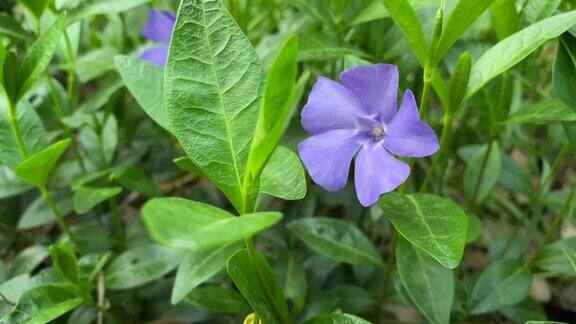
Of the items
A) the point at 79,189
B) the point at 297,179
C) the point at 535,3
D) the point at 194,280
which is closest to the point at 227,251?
the point at 194,280

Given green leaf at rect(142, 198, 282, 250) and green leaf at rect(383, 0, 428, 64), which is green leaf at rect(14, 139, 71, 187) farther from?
green leaf at rect(383, 0, 428, 64)

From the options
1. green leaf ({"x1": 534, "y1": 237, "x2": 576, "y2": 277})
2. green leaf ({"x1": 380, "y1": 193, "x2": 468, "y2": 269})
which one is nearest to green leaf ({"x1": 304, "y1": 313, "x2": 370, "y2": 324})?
green leaf ({"x1": 380, "y1": 193, "x2": 468, "y2": 269})

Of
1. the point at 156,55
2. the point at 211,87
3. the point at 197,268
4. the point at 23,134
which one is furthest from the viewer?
the point at 156,55

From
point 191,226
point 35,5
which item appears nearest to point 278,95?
point 191,226

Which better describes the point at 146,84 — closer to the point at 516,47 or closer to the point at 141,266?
the point at 141,266

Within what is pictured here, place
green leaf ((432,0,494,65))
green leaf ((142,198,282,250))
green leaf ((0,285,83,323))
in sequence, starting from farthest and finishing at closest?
green leaf ((0,285,83,323)) < green leaf ((432,0,494,65)) < green leaf ((142,198,282,250))

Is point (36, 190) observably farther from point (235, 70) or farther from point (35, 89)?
point (235, 70)

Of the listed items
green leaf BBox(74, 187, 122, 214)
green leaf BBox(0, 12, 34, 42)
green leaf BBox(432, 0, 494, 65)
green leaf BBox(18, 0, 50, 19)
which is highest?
green leaf BBox(18, 0, 50, 19)
